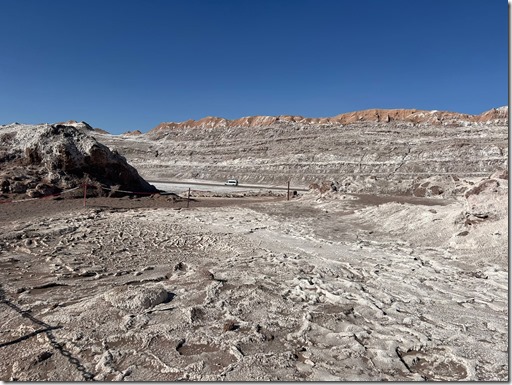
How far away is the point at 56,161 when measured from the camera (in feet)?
55.5

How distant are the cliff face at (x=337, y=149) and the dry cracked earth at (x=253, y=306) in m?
21.1

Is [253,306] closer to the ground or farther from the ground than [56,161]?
closer to the ground

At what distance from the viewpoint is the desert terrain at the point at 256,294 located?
319 cm

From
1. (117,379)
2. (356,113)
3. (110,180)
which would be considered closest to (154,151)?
(356,113)

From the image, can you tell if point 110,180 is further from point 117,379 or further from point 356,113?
point 356,113

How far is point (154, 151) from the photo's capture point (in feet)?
190

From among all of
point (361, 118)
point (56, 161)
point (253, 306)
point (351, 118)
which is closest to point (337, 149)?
point (361, 118)

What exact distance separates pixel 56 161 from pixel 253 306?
16.3m

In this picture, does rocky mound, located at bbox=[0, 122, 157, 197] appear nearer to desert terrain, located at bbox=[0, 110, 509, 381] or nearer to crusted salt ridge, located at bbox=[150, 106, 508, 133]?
desert terrain, located at bbox=[0, 110, 509, 381]

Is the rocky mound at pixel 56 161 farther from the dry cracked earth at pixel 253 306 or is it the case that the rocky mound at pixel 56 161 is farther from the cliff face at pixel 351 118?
the cliff face at pixel 351 118

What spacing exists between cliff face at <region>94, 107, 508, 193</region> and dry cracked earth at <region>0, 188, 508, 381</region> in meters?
21.1

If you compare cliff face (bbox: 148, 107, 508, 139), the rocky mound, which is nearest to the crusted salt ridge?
cliff face (bbox: 148, 107, 508, 139)

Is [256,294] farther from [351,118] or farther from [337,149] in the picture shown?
[351,118]

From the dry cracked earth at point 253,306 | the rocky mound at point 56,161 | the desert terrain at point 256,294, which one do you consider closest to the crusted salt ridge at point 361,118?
the rocky mound at point 56,161
